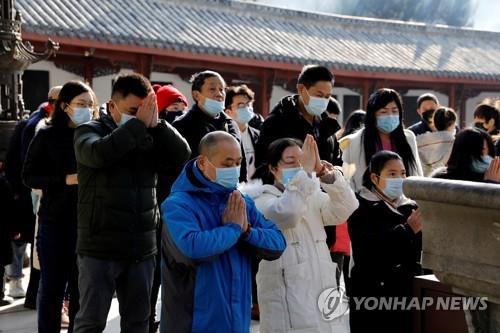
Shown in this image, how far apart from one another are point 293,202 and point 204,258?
27.9 inches

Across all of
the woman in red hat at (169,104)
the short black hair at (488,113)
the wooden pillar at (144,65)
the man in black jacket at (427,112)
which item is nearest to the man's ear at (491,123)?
the short black hair at (488,113)

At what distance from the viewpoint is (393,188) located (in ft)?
15.9

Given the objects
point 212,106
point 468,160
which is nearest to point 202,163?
point 212,106

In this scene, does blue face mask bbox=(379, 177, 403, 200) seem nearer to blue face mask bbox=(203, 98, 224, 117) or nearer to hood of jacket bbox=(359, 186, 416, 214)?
hood of jacket bbox=(359, 186, 416, 214)

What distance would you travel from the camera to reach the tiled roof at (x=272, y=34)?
13.2 m

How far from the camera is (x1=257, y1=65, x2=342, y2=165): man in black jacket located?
5.02 metres

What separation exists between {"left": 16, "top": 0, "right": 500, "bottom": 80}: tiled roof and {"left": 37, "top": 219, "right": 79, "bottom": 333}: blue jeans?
7.54 metres

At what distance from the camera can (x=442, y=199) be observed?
3.02 metres

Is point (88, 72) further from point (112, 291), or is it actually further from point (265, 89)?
point (112, 291)

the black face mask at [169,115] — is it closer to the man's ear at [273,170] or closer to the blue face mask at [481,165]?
the man's ear at [273,170]

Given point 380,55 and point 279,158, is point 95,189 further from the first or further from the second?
point 380,55

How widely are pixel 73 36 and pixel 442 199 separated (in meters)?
10.2

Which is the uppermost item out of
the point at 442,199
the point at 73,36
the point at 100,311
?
the point at 73,36

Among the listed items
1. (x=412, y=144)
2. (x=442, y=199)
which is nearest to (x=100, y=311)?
(x=442, y=199)
